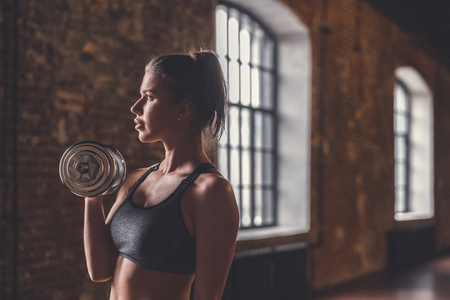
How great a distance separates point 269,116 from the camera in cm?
726

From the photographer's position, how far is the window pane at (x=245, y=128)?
6.77m

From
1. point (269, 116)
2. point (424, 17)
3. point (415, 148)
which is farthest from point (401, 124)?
point (269, 116)

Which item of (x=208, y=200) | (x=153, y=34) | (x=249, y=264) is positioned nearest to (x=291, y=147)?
(x=249, y=264)

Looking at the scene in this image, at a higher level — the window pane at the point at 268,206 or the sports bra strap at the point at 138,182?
the sports bra strap at the point at 138,182

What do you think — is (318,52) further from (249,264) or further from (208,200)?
(208,200)

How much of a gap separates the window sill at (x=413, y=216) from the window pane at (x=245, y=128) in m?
4.28

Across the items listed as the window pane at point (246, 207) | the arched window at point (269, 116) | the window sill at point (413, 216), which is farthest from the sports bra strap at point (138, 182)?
the window sill at point (413, 216)

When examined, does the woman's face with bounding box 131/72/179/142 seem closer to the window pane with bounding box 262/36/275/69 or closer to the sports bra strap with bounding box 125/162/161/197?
the sports bra strap with bounding box 125/162/161/197

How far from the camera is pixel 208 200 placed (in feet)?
4.78

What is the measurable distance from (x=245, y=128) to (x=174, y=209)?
5360mm

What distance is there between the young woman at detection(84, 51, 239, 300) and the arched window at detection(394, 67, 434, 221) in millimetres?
10171

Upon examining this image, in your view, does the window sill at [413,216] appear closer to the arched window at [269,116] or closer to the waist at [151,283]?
the arched window at [269,116]

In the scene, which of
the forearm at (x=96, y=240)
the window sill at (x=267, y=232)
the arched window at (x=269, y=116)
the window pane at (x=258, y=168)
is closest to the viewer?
the forearm at (x=96, y=240)

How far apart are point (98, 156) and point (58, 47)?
2710mm
